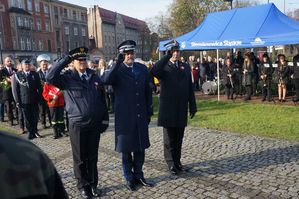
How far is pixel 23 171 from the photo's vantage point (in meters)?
0.97

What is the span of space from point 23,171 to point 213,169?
5.02 meters

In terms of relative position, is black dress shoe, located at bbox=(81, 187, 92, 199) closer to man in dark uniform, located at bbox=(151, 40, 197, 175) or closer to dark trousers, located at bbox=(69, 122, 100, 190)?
dark trousers, located at bbox=(69, 122, 100, 190)

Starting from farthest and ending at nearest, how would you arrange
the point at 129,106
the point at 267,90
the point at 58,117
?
1. the point at 267,90
2. the point at 58,117
3. the point at 129,106

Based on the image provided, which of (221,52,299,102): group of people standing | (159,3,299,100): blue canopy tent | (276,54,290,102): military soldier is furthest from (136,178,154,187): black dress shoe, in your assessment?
(276,54,290,102): military soldier

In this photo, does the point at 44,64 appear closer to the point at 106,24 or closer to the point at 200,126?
the point at 200,126

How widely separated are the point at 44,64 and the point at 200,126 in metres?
4.61

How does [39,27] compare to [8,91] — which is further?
[39,27]

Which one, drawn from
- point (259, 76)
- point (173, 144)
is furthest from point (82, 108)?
→ point (259, 76)

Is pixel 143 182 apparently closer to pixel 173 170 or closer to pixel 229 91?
pixel 173 170

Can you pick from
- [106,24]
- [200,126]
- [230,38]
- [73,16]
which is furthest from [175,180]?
[106,24]

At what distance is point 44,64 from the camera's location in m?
9.40

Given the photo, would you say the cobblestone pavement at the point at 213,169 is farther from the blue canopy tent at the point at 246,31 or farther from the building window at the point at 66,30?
the building window at the point at 66,30

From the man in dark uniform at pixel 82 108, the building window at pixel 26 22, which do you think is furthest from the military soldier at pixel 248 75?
the building window at pixel 26 22

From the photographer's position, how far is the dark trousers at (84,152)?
15.1 ft
